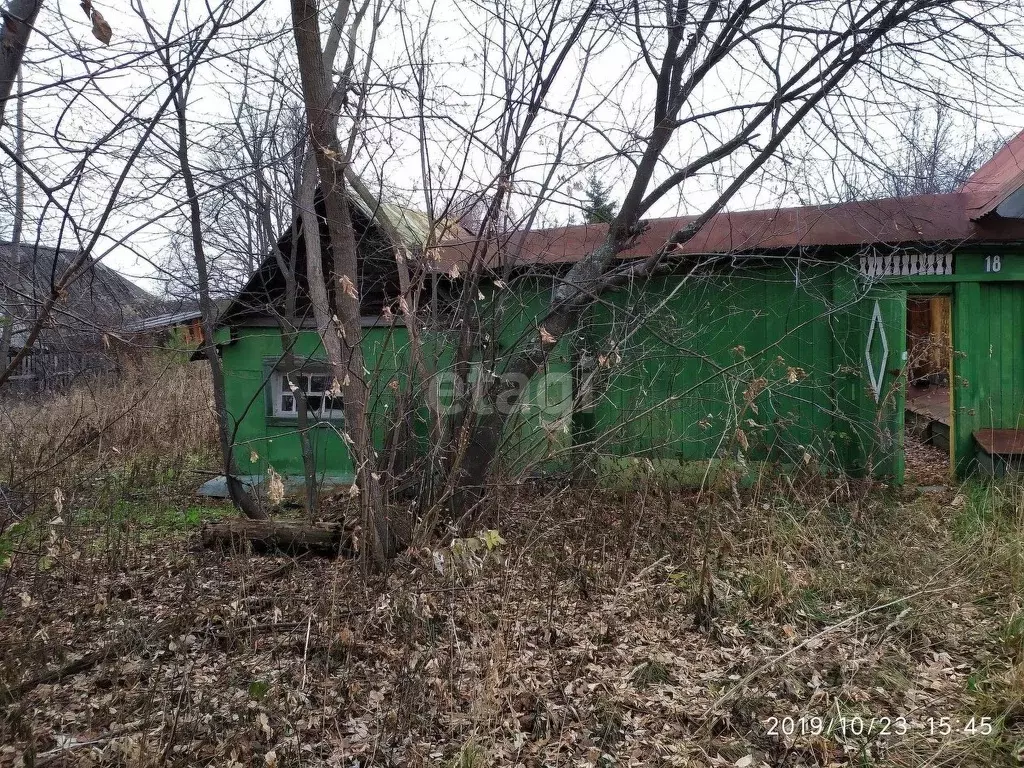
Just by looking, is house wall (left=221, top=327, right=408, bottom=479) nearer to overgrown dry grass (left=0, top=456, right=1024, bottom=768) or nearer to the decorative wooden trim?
overgrown dry grass (left=0, top=456, right=1024, bottom=768)

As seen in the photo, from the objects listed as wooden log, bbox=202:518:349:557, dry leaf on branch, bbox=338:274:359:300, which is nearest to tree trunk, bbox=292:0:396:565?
dry leaf on branch, bbox=338:274:359:300

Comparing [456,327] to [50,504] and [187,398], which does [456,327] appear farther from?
[187,398]

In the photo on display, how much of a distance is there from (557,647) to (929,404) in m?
8.66

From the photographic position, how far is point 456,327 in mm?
5988

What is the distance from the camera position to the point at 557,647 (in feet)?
12.8

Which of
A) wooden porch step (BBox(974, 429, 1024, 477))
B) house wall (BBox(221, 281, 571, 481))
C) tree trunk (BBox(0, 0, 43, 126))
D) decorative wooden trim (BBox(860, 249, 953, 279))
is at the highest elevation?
tree trunk (BBox(0, 0, 43, 126))

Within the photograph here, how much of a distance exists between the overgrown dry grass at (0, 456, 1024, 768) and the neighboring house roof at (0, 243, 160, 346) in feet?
4.44

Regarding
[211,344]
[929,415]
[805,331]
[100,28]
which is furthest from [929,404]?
[100,28]

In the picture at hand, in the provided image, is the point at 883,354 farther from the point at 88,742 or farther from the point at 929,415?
the point at 88,742

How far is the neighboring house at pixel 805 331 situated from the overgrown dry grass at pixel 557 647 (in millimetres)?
1348

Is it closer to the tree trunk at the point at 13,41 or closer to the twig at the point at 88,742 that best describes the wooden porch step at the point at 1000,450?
the twig at the point at 88,742

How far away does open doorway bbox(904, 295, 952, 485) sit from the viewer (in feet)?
24.4

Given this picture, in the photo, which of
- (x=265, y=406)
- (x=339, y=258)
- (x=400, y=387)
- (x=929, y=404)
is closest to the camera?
(x=339, y=258)

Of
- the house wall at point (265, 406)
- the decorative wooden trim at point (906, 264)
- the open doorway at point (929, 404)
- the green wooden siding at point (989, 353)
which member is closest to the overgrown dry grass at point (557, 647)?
the green wooden siding at point (989, 353)
